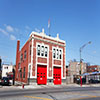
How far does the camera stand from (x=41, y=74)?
87.4 ft

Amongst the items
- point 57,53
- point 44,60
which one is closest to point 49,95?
point 44,60

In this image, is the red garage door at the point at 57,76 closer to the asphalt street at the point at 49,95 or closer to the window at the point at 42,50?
the window at the point at 42,50

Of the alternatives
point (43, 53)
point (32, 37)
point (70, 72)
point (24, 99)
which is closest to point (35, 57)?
point (43, 53)

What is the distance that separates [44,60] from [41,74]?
115 inches

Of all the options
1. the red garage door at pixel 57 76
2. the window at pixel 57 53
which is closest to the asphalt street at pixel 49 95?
the red garage door at pixel 57 76

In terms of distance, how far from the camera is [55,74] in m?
28.8

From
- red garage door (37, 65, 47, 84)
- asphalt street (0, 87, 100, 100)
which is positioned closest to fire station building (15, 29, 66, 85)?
red garage door (37, 65, 47, 84)

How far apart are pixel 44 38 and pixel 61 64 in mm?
7166

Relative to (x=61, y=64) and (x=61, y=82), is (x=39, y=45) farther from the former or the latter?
(x=61, y=82)

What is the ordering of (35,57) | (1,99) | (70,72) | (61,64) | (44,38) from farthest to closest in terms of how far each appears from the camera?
(70,72) → (61,64) → (44,38) → (35,57) → (1,99)

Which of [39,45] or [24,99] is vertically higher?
[39,45]

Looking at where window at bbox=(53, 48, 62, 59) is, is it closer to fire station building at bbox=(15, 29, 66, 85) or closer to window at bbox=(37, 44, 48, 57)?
fire station building at bbox=(15, 29, 66, 85)

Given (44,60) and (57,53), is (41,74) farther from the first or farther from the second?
(57,53)

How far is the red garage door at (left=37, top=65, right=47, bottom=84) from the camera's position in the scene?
26.2 metres
